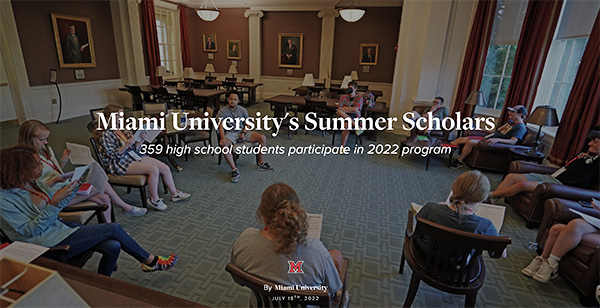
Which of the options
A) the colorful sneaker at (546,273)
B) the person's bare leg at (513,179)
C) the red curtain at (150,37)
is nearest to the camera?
the colorful sneaker at (546,273)

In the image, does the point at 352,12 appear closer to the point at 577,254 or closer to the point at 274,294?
the point at 577,254

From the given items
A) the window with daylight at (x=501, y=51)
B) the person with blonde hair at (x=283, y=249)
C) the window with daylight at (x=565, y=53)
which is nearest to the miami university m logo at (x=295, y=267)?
the person with blonde hair at (x=283, y=249)

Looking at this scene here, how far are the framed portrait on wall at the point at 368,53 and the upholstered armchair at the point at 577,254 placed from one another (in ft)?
27.7

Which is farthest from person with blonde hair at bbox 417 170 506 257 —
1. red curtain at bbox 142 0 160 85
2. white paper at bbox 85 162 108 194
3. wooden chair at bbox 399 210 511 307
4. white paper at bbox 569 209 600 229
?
red curtain at bbox 142 0 160 85

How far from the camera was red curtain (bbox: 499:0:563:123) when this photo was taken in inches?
182

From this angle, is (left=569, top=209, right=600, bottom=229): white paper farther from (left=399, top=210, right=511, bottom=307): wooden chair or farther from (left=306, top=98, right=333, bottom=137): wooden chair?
(left=306, top=98, right=333, bottom=137): wooden chair

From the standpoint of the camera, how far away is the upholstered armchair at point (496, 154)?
171 inches

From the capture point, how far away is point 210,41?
11.5 meters

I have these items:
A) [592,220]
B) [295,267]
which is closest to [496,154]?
[592,220]

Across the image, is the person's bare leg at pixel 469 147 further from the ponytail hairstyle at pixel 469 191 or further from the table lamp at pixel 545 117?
the ponytail hairstyle at pixel 469 191

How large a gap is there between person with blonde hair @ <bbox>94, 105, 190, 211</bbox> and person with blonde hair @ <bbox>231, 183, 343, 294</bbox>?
2266 mm

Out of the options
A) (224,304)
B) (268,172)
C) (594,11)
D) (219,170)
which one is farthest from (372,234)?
(594,11)

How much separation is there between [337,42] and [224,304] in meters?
9.90

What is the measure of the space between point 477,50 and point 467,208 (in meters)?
5.38
